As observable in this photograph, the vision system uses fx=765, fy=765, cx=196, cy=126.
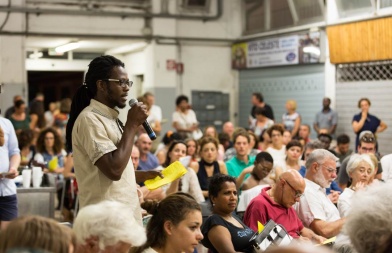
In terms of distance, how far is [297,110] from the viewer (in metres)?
16.1

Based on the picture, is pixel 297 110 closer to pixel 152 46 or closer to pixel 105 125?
pixel 152 46

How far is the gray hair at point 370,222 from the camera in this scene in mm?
3016

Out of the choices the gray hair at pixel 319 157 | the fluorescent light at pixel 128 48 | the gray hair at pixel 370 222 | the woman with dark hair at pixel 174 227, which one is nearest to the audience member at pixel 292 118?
the fluorescent light at pixel 128 48

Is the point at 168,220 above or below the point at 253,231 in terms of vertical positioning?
above

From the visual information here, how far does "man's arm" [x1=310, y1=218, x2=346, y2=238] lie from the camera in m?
5.87

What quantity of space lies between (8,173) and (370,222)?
360 cm

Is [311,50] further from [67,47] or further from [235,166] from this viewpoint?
[235,166]

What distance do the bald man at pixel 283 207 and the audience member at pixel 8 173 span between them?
185cm

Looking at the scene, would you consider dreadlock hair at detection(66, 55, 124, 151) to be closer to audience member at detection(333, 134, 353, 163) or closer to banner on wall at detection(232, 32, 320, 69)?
audience member at detection(333, 134, 353, 163)

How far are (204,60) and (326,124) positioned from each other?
4259mm

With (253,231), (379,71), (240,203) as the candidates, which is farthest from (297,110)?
(253,231)

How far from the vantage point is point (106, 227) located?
3137 millimetres

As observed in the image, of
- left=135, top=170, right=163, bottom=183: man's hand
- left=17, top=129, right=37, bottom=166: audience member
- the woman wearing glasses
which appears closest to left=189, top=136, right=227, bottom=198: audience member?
left=17, top=129, right=37, bottom=166: audience member

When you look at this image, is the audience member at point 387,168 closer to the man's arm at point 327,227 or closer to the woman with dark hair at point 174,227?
the man's arm at point 327,227
